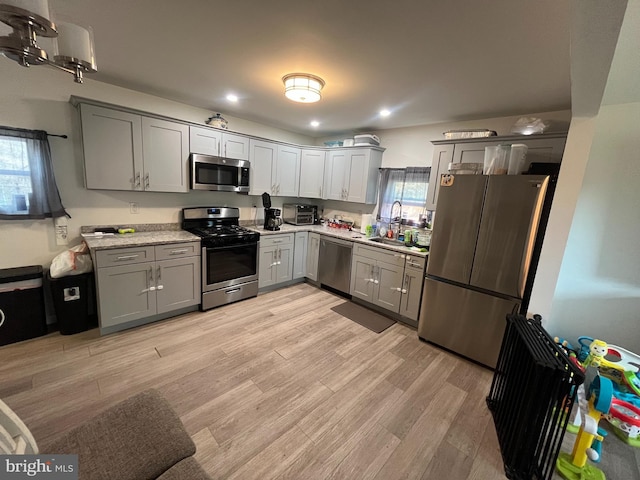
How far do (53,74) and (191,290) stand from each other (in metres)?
2.51

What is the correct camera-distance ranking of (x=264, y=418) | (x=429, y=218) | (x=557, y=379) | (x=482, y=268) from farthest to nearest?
1. (x=429, y=218)
2. (x=482, y=268)
3. (x=264, y=418)
4. (x=557, y=379)

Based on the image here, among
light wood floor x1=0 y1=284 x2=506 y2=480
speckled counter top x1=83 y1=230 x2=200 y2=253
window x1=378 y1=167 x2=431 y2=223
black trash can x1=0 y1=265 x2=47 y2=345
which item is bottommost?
light wood floor x1=0 y1=284 x2=506 y2=480

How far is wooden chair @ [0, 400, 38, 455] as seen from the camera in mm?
786

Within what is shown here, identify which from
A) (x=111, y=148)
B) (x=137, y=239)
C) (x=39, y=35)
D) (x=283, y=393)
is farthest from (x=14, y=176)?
(x=283, y=393)

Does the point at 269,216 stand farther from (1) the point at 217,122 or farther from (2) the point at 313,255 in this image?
(1) the point at 217,122

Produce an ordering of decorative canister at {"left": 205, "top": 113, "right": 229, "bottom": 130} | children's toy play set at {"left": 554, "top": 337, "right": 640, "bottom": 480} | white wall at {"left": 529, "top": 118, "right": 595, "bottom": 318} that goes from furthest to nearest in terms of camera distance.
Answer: decorative canister at {"left": 205, "top": 113, "right": 229, "bottom": 130} < white wall at {"left": 529, "top": 118, "right": 595, "bottom": 318} < children's toy play set at {"left": 554, "top": 337, "right": 640, "bottom": 480}

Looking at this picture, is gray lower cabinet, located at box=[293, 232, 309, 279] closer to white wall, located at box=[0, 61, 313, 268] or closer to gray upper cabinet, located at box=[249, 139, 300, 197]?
gray upper cabinet, located at box=[249, 139, 300, 197]

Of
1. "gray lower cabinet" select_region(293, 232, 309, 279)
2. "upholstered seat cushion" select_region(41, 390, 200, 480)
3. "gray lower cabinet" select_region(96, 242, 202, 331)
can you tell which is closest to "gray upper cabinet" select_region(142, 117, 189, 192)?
"gray lower cabinet" select_region(96, 242, 202, 331)

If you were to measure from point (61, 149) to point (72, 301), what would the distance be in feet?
5.05

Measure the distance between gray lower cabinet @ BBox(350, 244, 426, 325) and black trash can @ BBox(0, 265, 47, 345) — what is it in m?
3.44

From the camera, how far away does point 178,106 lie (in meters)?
3.29

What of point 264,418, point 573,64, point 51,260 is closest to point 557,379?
point 573,64

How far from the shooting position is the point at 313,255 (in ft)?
14.1

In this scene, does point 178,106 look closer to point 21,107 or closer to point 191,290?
point 21,107
